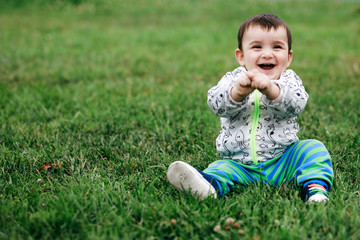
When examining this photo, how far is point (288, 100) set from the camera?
2064 mm

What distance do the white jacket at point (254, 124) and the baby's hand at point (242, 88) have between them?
5 centimetres

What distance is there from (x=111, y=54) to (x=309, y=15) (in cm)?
785

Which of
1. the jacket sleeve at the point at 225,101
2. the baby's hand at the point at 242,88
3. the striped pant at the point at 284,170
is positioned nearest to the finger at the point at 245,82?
the baby's hand at the point at 242,88

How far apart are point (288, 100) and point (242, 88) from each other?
0.27 m

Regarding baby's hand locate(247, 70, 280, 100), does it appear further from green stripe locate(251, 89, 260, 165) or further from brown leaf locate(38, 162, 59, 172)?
brown leaf locate(38, 162, 59, 172)

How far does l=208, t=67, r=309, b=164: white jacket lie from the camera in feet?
7.08

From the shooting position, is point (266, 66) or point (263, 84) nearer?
point (263, 84)

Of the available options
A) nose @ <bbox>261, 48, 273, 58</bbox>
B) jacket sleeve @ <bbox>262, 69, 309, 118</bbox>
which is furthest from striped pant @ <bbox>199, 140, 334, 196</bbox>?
nose @ <bbox>261, 48, 273, 58</bbox>

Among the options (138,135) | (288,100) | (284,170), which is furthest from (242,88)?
(138,135)

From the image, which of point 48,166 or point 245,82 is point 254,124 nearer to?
point 245,82

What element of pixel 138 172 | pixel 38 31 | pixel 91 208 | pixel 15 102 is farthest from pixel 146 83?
pixel 38 31

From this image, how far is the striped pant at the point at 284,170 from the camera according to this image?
2.09 metres

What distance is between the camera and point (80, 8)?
40.5ft

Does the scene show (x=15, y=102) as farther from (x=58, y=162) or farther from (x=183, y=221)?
(x=183, y=221)
